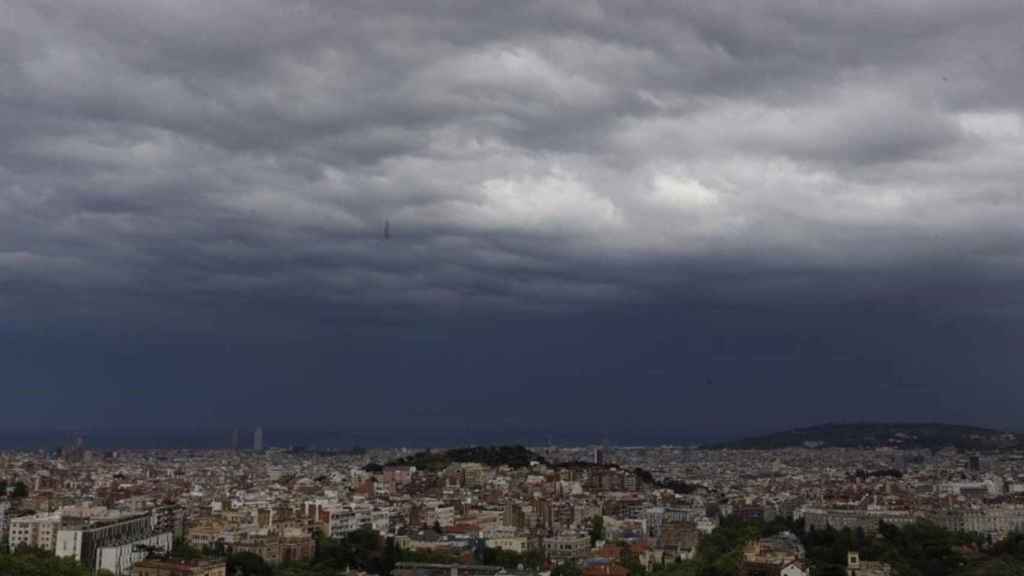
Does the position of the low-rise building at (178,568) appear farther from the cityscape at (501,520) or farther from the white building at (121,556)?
the white building at (121,556)

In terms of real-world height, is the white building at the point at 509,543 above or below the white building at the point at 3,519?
below

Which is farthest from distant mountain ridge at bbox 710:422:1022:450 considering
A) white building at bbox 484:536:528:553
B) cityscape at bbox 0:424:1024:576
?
white building at bbox 484:536:528:553

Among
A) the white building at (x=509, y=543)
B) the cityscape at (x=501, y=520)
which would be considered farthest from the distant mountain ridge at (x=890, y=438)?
the white building at (x=509, y=543)

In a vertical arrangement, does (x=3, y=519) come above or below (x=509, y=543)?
above

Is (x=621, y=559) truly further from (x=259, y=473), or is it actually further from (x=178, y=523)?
(x=259, y=473)

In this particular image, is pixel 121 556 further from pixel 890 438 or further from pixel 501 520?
pixel 890 438

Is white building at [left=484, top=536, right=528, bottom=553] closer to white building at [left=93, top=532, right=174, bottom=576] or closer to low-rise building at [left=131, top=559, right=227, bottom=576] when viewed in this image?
low-rise building at [left=131, top=559, right=227, bottom=576]

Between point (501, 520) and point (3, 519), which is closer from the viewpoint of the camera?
point (3, 519)

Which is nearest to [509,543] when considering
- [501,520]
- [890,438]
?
[501,520]
